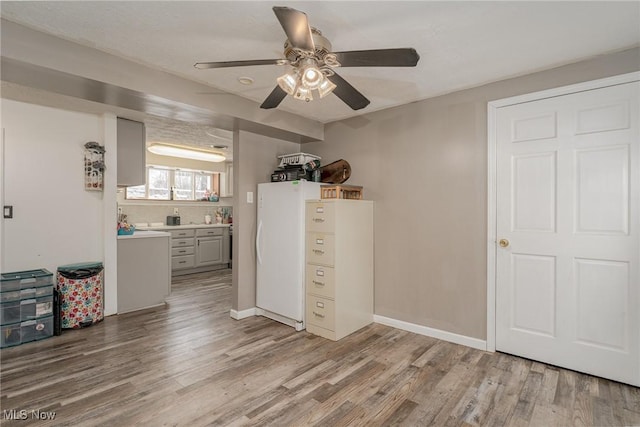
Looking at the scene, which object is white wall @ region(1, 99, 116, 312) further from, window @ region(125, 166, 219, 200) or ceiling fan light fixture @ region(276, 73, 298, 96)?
ceiling fan light fixture @ region(276, 73, 298, 96)

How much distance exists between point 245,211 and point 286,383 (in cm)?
197

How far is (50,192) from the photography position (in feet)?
10.8

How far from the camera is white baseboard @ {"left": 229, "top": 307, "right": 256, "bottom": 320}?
138 inches

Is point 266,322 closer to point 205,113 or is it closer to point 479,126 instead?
point 205,113

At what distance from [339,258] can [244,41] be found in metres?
2.02

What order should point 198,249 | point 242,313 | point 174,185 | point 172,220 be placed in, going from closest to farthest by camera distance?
1. point 242,313
2. point 198,249
3. point 172,220
4. point 174,185

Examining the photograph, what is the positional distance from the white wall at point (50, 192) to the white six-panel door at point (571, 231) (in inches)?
168

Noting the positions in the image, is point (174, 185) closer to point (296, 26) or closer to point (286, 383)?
point (286, 383)

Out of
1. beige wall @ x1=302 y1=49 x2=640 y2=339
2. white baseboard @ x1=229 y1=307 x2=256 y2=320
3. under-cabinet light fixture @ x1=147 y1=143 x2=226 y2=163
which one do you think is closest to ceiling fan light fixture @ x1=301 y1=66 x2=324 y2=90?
beige wall @ x1=302 y1=49 x2=640 y2=339

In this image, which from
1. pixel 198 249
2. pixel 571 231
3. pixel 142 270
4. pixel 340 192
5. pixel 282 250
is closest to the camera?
pixel 571 231

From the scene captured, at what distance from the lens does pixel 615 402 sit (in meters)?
1.99

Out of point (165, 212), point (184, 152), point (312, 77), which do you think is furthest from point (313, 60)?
point (165, 212)
